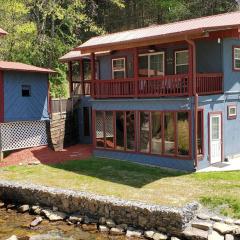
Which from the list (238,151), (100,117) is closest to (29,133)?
(100,117)

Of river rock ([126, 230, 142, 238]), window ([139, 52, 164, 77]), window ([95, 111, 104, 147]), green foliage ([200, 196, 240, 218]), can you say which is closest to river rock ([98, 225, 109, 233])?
river rock ([126, 230, 142, 238])

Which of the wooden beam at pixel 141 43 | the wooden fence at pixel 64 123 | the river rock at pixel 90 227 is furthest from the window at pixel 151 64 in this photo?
the river rock at pixel 90 227

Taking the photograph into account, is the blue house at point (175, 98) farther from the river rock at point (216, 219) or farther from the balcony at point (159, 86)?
the river rock at point (216, 219)

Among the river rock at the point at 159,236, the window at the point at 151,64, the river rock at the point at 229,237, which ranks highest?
the window at the point at 151,64

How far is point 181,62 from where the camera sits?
22.0 metres

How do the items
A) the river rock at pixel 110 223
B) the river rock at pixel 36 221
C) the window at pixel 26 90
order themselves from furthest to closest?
the window at pixel 26 90 → the river rock at pixel 36 221 → the river rock at pixel 110 223

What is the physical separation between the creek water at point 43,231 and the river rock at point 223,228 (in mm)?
3151

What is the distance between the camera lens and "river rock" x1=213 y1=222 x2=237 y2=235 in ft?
42.2

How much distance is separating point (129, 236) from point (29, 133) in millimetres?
14328

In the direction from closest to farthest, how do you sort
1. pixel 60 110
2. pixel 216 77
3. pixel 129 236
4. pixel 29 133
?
pixel 129 236 < pixel 216 77 < pixel 29 133 < pixel 60 110

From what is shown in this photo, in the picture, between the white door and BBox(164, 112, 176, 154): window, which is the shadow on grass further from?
the white door

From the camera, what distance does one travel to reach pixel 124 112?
22.5 metres

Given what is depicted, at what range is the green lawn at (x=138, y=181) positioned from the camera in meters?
15.3

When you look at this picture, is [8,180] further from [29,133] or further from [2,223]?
[29,133]
